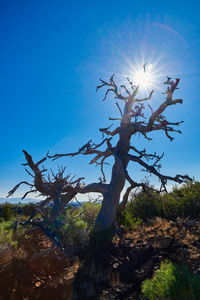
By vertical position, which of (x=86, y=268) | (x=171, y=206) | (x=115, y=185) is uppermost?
(x=115, y=185)

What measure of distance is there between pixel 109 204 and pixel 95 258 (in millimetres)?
3278

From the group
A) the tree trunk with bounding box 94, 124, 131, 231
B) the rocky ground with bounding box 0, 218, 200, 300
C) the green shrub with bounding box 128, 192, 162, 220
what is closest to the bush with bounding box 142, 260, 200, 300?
the rocky ground with bounding box 0, 218, 200, 300

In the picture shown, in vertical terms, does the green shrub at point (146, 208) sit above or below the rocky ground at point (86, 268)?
above

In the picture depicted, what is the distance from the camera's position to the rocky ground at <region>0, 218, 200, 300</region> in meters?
3.15

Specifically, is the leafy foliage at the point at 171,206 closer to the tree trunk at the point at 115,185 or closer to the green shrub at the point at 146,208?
the green shrub at the point at 146,208

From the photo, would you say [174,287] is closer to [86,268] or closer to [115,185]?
[86,268]

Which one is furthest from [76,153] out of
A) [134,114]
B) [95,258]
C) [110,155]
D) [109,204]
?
[95,258]

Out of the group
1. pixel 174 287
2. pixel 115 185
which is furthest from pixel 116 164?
pixel 174 287

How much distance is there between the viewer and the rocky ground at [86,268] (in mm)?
3154

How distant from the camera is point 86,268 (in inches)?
167

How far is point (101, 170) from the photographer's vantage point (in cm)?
1052

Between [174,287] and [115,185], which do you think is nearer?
[174,287]

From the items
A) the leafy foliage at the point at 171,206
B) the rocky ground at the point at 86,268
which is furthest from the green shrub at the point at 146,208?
the rocky ground at the point at 86,268

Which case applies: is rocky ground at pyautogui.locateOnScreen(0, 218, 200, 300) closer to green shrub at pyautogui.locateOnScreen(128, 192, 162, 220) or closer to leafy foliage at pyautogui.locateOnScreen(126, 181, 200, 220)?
leafy foliage at pyautogui.locateOnScreen(126, 181, 200, 220)
